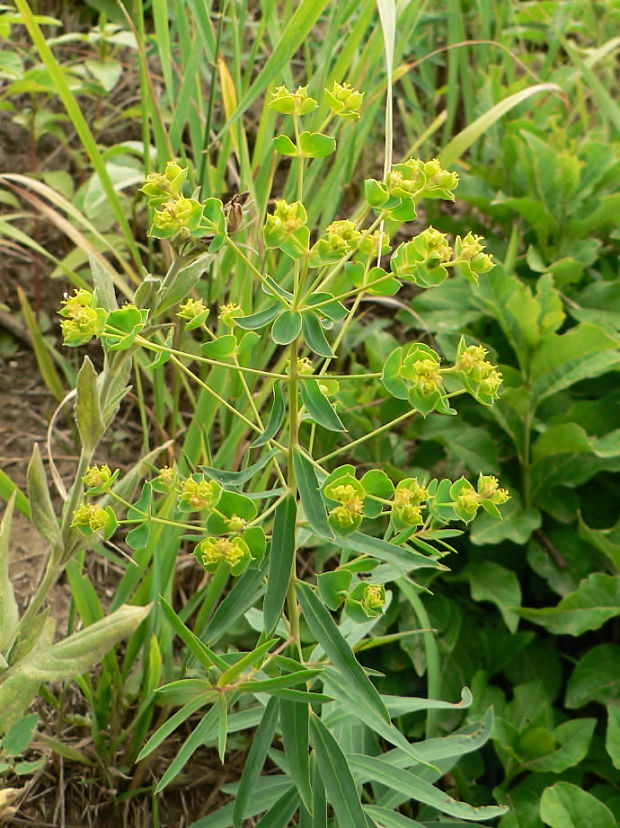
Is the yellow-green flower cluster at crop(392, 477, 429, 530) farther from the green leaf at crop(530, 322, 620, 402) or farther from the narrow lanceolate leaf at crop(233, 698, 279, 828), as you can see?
the green leaf at crop(530, 322, 620, 402)

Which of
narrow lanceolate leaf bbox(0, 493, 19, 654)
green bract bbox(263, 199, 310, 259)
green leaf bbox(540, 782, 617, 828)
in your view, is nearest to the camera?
green bract bbox(263, 199, 310, 259)

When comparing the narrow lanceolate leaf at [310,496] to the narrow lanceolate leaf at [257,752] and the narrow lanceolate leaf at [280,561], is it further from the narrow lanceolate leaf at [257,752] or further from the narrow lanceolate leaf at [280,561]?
the narrow lanceolate leaf at [257,752]

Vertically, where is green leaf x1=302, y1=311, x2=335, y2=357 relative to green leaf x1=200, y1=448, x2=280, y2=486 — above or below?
above

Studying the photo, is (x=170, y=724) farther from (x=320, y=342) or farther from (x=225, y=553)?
(x=320, y=342)

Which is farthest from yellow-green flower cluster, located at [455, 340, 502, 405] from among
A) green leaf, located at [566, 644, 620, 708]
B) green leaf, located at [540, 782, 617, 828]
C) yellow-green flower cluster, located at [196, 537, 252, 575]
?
green leaf, located at [566, 644, 620, 708]

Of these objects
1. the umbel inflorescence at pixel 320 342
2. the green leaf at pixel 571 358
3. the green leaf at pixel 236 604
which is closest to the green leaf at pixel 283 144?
the umbel inflorescence at pixel 320 342

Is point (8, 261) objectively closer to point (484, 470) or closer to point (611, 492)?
point (484, 470)

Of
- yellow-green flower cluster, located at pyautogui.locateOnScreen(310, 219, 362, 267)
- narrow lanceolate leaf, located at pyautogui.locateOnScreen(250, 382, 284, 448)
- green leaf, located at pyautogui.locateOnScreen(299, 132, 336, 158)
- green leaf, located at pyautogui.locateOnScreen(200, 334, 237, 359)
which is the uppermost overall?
green leaf, located at pyautogui.locateOnScreen(299, 132, 336, 158)

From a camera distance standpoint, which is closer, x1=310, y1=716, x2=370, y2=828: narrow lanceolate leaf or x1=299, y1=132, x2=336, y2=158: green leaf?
x1=299, y1=132, x2=336, y2=158: green leaf
